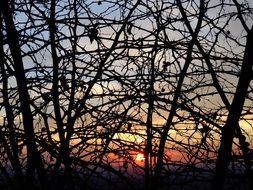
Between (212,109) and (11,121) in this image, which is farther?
(212,109)

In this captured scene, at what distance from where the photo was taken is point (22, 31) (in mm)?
3873

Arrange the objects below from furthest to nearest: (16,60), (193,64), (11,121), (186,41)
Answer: (193,64)
(186,41)
(11,121)
(16,60)

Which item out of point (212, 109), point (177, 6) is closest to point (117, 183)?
point (212, 109)

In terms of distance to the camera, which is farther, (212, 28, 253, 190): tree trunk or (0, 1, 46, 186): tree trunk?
(0, 1, 46, 186): tree trunk

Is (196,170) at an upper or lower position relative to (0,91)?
lower

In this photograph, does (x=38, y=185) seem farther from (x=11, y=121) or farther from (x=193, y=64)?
(x=193, y=64)

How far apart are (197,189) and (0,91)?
78.3 inches

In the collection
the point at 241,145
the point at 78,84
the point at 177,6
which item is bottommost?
the point at 241,145

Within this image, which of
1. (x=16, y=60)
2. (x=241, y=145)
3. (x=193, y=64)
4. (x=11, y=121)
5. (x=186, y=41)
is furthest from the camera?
(x=193, y=64)

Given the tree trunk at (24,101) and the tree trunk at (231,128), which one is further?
the tree trunk at (24,101)

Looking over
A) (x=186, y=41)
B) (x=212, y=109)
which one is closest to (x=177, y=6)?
(x=186, y=41)

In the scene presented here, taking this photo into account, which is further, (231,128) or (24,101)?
(24,101)

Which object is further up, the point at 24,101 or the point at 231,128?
the point at 24,101

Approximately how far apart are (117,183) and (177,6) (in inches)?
80.4
